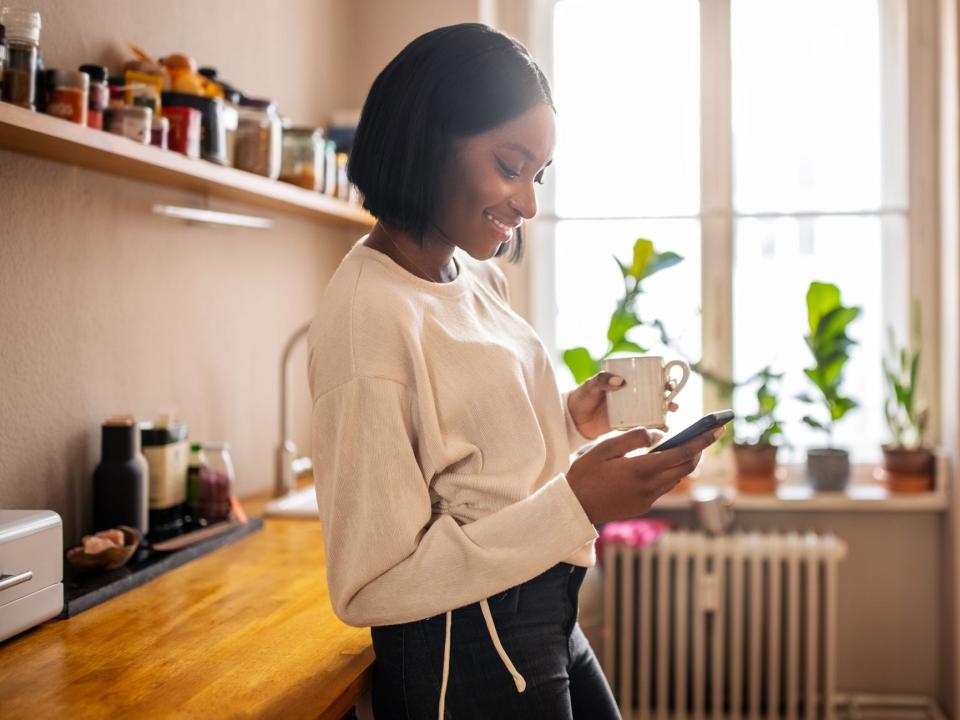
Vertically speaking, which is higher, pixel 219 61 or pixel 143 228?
pixel 219 61

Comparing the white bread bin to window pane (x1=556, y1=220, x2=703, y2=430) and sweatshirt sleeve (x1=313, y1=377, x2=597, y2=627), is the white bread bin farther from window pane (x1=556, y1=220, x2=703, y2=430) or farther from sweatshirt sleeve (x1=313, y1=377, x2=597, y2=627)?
window pane (x1=556, y1=220, x2=703, y2=430)

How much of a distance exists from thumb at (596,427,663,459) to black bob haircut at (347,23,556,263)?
1.06 ft

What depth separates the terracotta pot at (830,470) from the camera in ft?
8.80

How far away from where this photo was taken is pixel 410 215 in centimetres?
109

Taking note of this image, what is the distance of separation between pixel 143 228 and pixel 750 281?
1.82 metres

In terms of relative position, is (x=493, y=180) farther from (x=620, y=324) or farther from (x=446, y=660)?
(x=620, y=324)

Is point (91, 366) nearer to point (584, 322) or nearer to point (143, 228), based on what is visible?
point (143, 228)

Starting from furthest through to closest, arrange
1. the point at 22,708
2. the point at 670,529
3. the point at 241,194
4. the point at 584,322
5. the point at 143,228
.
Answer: the point at 584,322 < the point at 670,529 < the point at 241,194 < the point at 143,228 < the point at 22,708

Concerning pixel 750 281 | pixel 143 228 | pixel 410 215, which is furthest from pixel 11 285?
pixel 750 281

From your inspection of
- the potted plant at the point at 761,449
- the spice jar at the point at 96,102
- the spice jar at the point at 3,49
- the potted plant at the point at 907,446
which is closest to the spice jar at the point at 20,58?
the spice jar at the point at 3,49

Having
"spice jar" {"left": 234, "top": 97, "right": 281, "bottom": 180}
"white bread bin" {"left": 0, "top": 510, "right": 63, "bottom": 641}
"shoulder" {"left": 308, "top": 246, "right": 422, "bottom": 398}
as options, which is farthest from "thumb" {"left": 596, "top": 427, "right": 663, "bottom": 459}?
"spice jar" {"left": 234, "top": 97, "right": 281, "bottom": 180}

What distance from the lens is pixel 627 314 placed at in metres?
2.63

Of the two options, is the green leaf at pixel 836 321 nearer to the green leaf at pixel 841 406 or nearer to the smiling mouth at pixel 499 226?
the green leaf at pixel 841 406

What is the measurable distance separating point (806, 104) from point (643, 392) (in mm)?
2022
